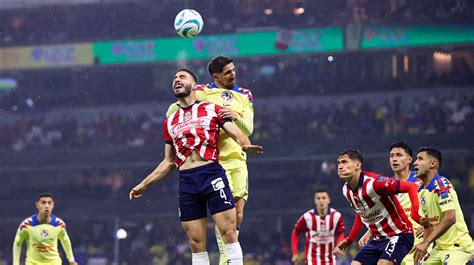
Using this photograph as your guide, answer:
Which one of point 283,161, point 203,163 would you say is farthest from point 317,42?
point 203,163

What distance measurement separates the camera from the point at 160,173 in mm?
6613

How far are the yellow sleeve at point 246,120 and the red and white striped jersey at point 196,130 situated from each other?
1.81 feet

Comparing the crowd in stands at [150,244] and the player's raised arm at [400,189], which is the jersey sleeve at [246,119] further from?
the crowd in stands at [150,244]

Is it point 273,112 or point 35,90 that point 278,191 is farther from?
point 35,90

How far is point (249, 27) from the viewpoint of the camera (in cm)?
2239

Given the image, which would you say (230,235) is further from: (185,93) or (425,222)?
(425,222)

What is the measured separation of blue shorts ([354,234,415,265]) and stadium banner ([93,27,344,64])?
49.1 feet

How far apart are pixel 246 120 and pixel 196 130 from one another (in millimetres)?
930

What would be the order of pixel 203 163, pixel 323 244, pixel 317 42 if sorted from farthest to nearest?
pixel 317 42 < pixel 323 244 < pixel 203 163

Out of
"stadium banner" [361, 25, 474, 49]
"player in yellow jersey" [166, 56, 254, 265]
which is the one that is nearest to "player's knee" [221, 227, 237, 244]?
"player in yellow jersey" [166, 56, 254, 265]

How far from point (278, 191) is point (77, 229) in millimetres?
5154

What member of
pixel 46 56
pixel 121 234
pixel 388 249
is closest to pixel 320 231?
pixel 388 249

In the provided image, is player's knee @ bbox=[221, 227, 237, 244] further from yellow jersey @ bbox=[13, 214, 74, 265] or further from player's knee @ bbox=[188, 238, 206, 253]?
yellow jersey @ bbox=[13, 214, 74, 265]

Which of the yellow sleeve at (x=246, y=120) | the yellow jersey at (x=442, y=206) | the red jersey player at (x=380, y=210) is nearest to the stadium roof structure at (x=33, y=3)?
the yellow sleeve at (x=246, y=120)
